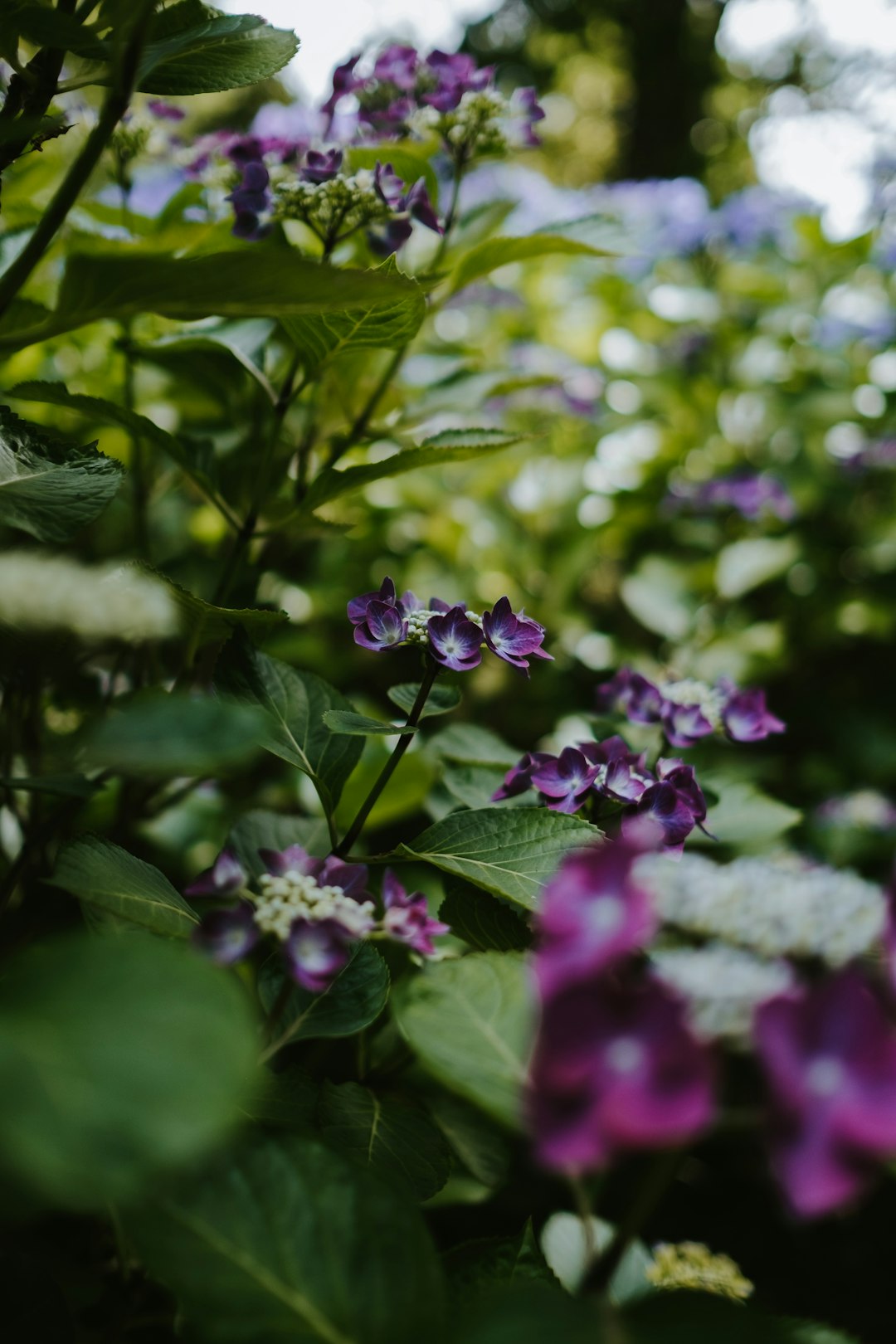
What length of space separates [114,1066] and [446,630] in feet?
1.27

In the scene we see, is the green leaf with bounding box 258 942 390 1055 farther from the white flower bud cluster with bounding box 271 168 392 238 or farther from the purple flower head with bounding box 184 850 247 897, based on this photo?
the white flower bud cluster with bounding box 271 168 392 238

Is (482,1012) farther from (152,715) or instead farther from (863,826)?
(863,826)

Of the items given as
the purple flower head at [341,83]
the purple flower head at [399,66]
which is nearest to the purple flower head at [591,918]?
the purple flower head at [341,83]

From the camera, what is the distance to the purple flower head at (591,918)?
1.15ft

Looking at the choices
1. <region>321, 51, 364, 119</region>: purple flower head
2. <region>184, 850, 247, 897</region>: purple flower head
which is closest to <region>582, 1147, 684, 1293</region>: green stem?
<region>184, 850, 247, 897</region>: purple flower head

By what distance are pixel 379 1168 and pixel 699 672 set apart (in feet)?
3.78

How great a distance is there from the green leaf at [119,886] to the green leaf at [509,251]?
0.65 meters

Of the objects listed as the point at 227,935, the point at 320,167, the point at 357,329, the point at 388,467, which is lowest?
the point at 227,935

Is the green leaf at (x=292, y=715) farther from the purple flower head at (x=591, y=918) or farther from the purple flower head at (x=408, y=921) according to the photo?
the purple flower head at (x=591, y=918)

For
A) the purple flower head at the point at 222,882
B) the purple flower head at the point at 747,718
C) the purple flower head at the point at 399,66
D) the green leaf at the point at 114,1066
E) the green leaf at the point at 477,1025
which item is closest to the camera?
the green leaf at the point at 114,1066

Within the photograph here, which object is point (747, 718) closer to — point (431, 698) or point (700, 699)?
point (700, 699)

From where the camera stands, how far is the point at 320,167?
83 cm

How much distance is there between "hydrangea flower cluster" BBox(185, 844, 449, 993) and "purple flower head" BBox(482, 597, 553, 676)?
20 cm

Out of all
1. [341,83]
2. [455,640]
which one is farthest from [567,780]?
[341,83]
